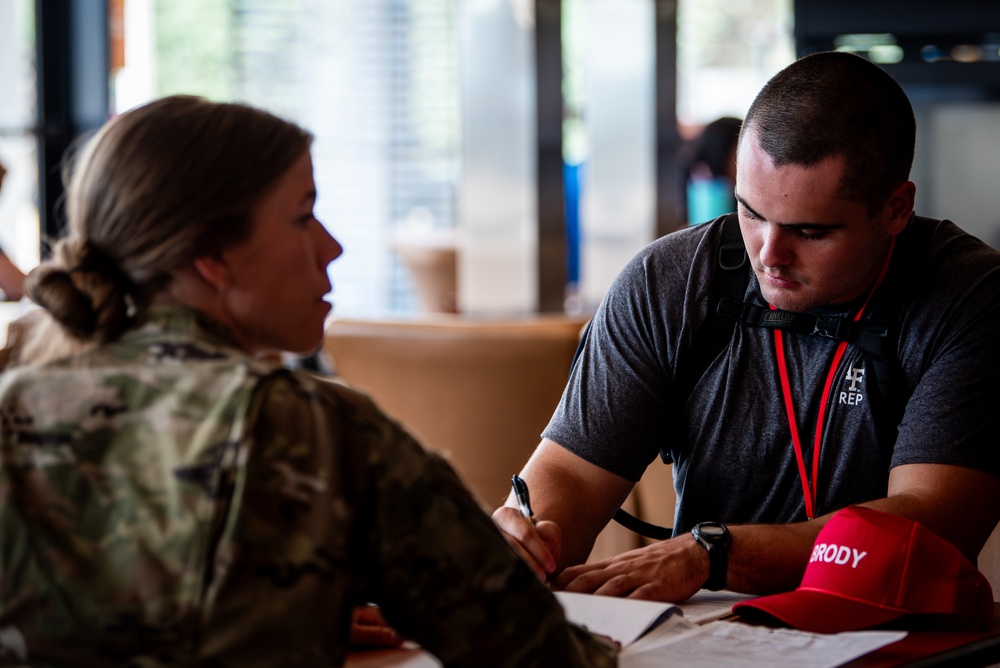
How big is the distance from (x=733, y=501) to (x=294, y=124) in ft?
3.30

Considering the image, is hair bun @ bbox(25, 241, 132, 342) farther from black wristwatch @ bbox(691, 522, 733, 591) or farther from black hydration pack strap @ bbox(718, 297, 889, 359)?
black hydration pack strap @ bbox(718, 297, 889, 359)

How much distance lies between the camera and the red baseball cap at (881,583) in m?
1.33

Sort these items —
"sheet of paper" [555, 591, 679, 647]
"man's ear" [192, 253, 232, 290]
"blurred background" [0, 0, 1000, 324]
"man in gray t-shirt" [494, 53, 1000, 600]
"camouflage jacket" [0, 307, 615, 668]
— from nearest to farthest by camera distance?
"camouflage jacket" [0, 307, 615, 668] → "man's ear" [192, 253, 232, 290] → "sheet of paper" [555, 591, 679, 647] → "man in gray t-shirt" [494, 53, 1000, 600] → "blurred background" [0, 0, 1000, 324]

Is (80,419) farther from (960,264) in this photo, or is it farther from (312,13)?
(312,13)

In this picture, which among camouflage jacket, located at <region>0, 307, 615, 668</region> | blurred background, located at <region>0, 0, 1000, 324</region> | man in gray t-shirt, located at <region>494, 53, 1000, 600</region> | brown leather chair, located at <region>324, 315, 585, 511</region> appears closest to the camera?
camouflage jacket, located at <region>0, 307, 615, 668</region>

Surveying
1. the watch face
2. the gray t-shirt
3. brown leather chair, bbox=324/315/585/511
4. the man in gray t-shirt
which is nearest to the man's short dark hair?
the man in gray t-shirt

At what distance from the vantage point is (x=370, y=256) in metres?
6.69

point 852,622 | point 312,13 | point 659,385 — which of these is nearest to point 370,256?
point 312,13

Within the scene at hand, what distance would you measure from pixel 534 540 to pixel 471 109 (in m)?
3.45

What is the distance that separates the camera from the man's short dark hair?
1.71 meters

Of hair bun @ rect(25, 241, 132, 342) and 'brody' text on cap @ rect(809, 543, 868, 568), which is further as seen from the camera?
'brody' text on cap @ rect(809, 543, 868, 568)

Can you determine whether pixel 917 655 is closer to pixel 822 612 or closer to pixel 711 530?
pixel 822 612

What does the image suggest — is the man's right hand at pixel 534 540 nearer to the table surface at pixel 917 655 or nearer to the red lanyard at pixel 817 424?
the table surface at pixel 917 655

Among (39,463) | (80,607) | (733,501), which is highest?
(39,463)
